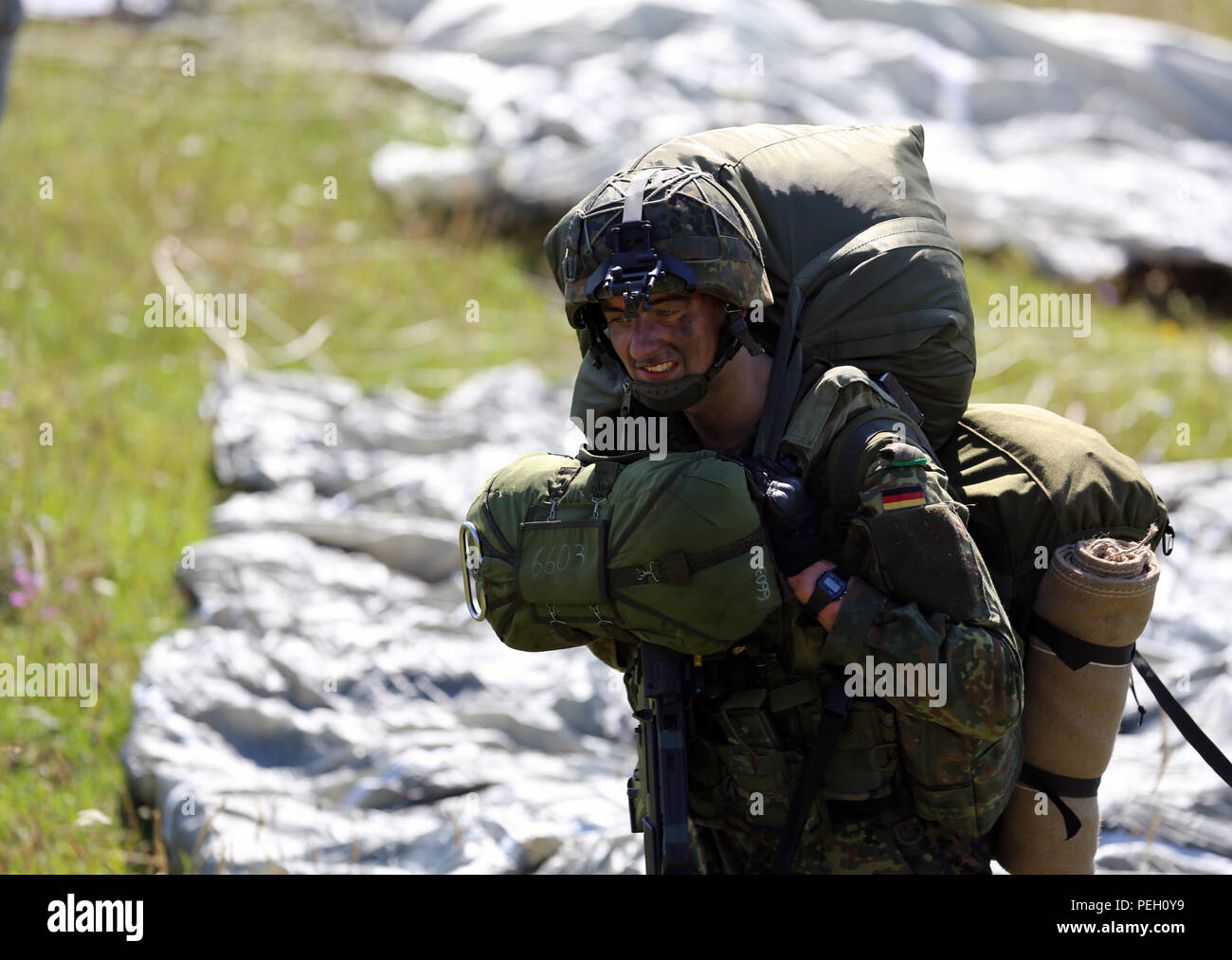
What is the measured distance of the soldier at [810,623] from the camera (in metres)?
2.38

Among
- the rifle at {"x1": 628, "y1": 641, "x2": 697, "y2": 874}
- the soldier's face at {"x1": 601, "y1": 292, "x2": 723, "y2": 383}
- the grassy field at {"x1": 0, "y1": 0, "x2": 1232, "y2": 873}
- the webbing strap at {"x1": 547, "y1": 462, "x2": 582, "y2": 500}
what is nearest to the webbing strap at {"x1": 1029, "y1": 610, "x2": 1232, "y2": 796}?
the rifle at {"x1": 628, "y1": 641, "x2": 697, "y2": 874}

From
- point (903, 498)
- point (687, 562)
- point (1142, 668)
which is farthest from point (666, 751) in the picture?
point (1142, 668)

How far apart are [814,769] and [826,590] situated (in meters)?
0.42

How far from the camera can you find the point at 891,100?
9906 millimetres

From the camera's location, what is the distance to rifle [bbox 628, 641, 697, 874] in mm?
2545

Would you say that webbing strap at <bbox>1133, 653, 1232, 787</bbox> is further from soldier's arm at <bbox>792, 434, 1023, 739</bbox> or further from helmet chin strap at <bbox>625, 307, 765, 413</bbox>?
helmet chin strap at <bbox>625, 307, 765, 413</bbox>

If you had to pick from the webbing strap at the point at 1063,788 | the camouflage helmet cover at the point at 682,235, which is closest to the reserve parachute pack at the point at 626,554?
the camouflage helmet cover at the point at 682,235

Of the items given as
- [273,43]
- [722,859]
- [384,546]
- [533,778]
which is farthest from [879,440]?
[273,43]

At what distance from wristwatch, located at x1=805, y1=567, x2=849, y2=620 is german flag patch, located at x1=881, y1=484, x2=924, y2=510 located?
6.8 inches

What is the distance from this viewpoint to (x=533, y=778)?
4.28 meters

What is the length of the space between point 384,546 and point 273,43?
7.73 metres

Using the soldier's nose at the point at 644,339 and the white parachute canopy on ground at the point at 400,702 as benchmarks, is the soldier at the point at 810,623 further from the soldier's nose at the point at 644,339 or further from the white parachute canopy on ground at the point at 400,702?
the white parachute canopy on ground at the point at 400,702

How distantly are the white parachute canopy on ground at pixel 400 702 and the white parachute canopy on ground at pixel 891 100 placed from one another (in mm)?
3683

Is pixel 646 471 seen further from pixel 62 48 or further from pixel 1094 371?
pixel 62 48
